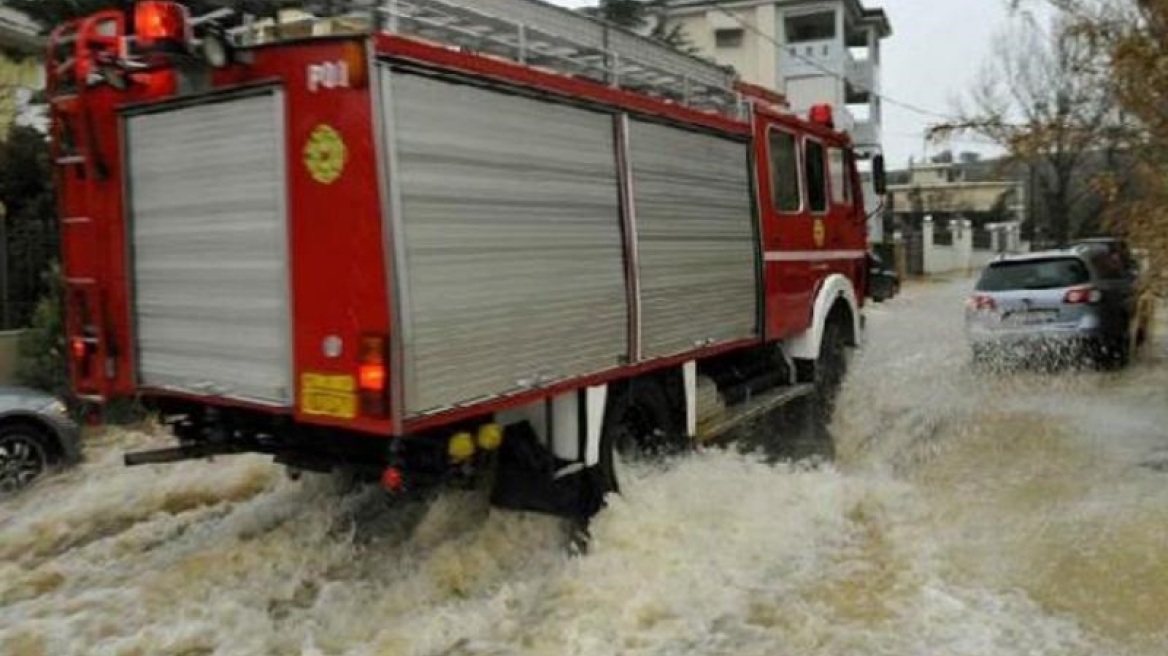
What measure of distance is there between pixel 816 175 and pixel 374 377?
5.78 metres

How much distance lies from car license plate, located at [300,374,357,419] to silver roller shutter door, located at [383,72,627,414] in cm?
28

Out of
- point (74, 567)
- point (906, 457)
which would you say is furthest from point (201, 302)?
point (906, 457)

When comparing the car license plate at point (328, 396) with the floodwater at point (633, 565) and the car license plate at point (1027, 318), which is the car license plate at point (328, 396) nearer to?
the floodwater at point (633, 565)

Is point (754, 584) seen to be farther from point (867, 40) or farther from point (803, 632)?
point (867, 40)

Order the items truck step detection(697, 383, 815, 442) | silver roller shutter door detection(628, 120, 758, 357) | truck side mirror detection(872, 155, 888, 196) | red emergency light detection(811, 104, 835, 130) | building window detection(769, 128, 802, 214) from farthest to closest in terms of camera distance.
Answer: truck side mirror detection(872, 155, 888, 196) < red emergency light detection(811, 104, 835, 130) < building window detection(769, 128, 802, 214) < truck step detection(697, 383, 815, 442) < silver roller shutter door detection(628, 120, 758, 357)

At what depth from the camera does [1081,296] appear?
14.0 metres

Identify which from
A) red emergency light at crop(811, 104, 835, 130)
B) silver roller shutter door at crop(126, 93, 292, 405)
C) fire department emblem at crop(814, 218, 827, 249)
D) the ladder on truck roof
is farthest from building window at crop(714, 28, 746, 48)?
silver roller shutter door at crop(126, 93, 292, 405)

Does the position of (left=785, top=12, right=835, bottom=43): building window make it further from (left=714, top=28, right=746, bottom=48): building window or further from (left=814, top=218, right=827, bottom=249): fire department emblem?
(left=814, top=218, right=827, bottom=249): fire department emblem

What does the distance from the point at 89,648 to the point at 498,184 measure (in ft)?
9.28

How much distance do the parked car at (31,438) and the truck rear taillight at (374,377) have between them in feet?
15.3

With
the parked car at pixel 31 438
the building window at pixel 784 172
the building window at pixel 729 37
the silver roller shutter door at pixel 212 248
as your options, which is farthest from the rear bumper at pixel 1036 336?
the building window at pixel 729 37

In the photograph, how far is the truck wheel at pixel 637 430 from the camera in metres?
6.70

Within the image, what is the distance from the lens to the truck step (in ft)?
26.7

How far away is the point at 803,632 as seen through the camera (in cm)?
542
